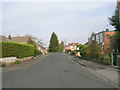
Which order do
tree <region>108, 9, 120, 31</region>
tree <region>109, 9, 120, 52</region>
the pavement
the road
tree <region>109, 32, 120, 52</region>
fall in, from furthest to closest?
1. tree <region>108, 9, 120, 31</region>
2. tree <region>109, 9, 120, 52</region>
3. tree <region>109, 32, 120, 52</region>
4. the pavement
5. the road

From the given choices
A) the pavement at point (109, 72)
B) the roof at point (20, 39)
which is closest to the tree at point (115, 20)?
the pavement at point (109, 72)

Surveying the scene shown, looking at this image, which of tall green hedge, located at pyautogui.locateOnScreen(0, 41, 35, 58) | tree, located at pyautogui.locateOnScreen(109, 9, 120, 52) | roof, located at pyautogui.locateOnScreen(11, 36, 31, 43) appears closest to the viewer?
tree, located at pyautogui.locateOnScreen(109, 9, 120, 52)

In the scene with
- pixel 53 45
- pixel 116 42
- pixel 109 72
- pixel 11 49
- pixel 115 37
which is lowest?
pixel 109 72

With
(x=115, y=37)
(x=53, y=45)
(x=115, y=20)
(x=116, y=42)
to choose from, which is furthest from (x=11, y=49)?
(x=53, y=45)

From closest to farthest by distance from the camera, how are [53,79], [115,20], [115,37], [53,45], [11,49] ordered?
[53,79] < [115,37] < [11,49] < [115,20] < [53,45]

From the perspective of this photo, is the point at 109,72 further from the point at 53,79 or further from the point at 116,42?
the point at 116,42

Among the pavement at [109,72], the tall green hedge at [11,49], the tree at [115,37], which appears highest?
the tree at [115,37]

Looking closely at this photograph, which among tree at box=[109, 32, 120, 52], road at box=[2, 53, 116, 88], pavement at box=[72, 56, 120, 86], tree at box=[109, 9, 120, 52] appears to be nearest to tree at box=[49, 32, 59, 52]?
tree at box=[109, 9, 120, 52]

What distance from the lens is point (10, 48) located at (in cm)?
2158

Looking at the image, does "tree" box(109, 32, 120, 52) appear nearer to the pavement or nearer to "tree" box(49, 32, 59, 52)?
the pavement

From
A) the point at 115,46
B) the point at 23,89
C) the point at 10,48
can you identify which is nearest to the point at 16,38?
the point at 10,48

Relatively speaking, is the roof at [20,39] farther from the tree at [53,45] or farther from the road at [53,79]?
the road at [53,79]

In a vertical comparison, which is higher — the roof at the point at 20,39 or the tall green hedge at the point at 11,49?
the roof at the point at 20,39

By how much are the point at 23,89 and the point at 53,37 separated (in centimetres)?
10597
